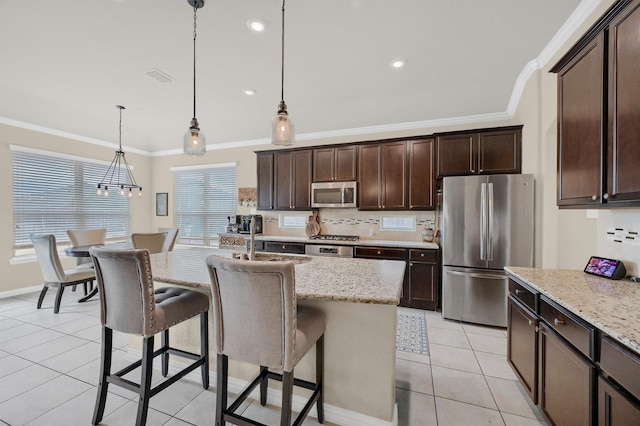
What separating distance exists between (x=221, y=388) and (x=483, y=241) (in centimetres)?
310

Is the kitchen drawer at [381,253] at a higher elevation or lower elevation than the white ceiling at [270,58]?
lower

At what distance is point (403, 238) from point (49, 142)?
6012mm

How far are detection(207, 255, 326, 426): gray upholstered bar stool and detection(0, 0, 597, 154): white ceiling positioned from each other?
6.72 ft

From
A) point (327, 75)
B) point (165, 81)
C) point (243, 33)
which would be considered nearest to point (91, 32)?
point (165, 81)

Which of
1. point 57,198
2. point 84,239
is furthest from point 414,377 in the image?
point 57,198

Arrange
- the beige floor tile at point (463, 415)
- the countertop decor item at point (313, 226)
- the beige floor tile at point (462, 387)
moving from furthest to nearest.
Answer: the countertop decor item at point (313, 226), the beige floor tile at point (462, 387), the beige floor tile at point (463, 415)

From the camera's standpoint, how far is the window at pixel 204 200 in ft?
18.6

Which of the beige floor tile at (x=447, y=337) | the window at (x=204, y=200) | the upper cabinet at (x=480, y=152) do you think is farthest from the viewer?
the window at (x=204, y=200)

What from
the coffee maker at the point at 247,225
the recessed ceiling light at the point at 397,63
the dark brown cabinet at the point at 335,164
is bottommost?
the coffee maker at the point at 247,225

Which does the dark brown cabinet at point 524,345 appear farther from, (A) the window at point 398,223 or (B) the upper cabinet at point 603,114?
(A) the window at point 398,223

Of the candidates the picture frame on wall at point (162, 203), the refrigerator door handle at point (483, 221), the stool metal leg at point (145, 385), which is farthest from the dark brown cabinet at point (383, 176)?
the picture frame on wall at point (162, 203)

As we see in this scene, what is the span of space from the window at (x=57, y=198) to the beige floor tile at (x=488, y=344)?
642 cm

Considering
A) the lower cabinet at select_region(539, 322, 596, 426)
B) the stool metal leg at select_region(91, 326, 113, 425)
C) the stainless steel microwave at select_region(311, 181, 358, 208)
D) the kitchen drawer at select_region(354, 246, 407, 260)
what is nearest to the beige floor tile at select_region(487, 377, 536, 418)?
the lower cabinet at select_region(539, 322, 596, 426)

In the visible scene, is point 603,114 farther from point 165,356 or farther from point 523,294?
point 165,356
